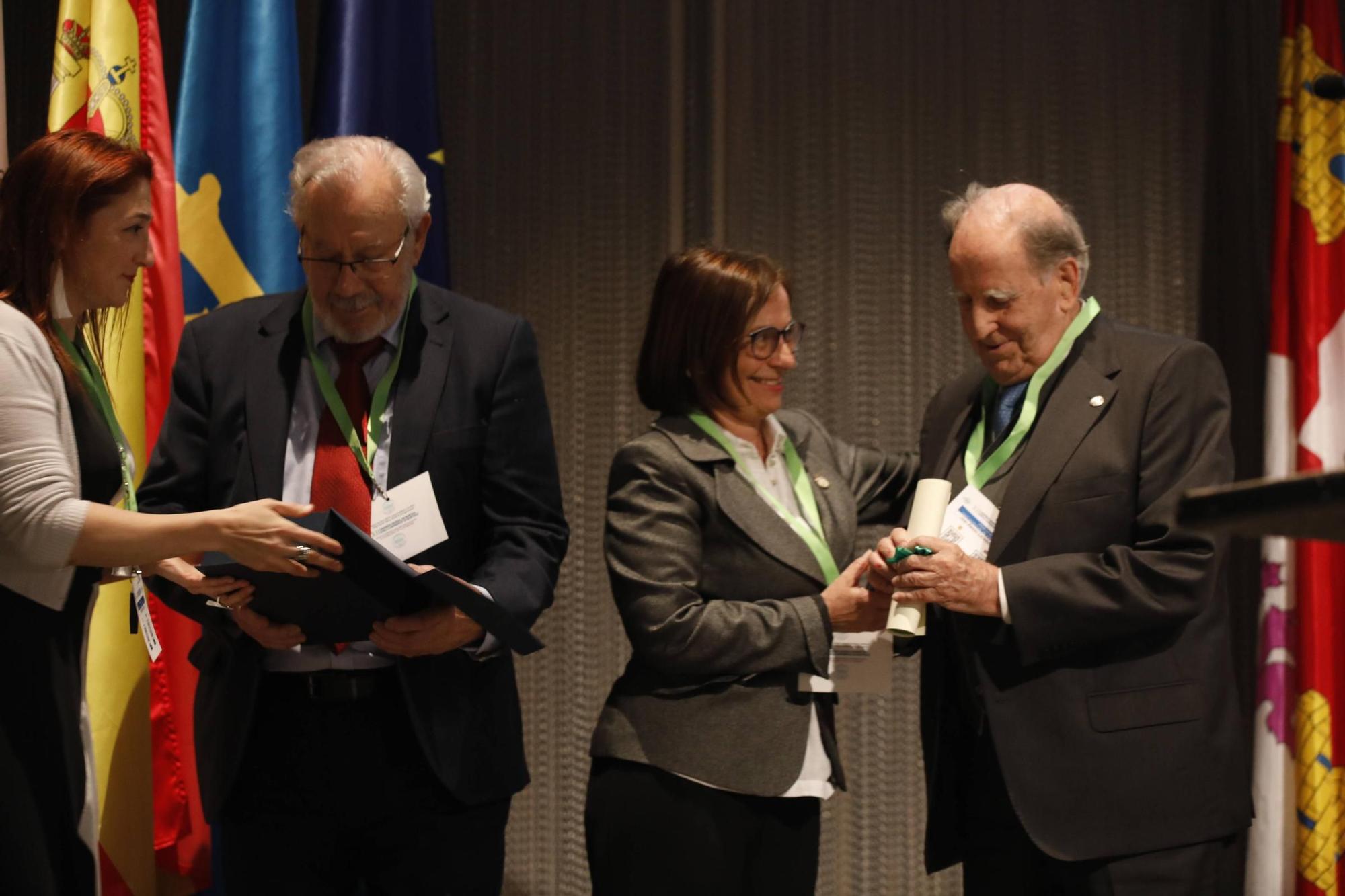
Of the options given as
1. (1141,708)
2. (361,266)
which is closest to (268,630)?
(361,266)

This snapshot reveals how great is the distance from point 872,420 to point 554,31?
1.44 m

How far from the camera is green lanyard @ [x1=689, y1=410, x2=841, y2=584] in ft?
8.94

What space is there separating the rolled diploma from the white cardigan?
127 centimetres

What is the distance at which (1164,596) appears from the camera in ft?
7.79

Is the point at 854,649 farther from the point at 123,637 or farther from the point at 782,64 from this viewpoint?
the point at 782,64

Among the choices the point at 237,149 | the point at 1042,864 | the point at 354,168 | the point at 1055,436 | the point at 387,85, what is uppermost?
the point at 387,85

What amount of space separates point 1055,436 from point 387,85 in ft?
6.52

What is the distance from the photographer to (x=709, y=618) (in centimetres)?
261

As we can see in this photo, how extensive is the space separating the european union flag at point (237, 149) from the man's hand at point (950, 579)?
1783 mm

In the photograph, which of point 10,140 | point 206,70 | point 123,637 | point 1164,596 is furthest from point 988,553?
point 10,140

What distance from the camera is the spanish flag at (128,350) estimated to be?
3.16m

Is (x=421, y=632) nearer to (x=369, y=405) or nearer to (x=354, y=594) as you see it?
(x=354, y=594)

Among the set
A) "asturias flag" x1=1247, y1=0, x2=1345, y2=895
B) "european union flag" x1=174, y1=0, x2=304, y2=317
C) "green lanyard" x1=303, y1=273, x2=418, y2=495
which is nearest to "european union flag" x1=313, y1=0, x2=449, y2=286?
"european union flag" x1=174, y1=0, x2=304, y2=317

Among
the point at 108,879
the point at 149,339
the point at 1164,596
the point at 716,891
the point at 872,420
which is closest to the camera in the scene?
the point at 1164,596
